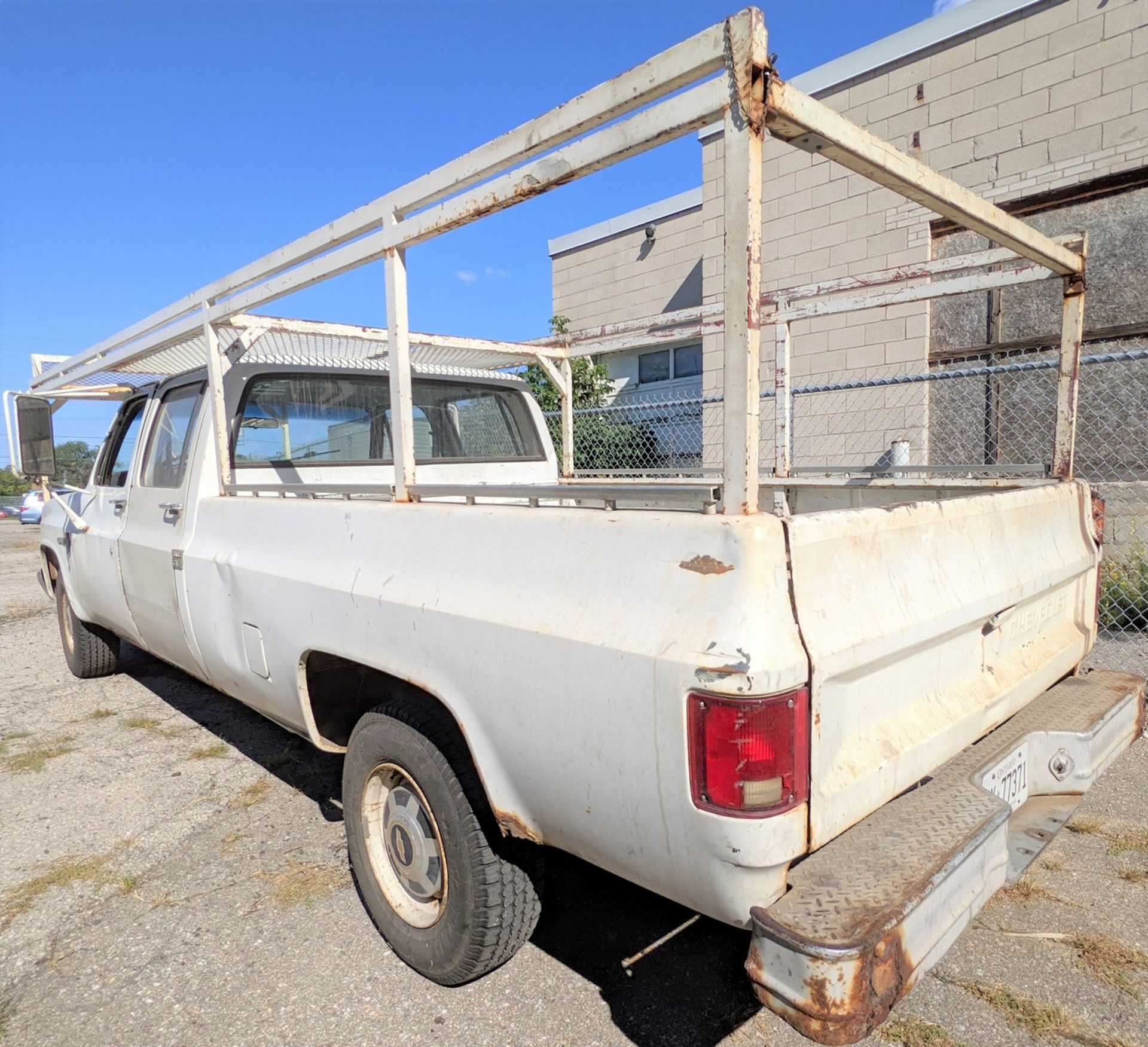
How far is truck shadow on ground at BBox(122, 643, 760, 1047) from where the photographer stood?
212cm

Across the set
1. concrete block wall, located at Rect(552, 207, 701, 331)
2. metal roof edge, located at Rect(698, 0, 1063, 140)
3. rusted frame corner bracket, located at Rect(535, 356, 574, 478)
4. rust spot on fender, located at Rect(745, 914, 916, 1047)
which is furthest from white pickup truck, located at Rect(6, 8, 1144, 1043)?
concrete block wall, located at Rect(552, 207, 701, 331)

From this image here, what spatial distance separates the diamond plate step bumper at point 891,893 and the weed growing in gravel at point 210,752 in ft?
11.2

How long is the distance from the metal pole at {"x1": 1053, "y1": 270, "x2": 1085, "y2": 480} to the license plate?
1.50 meters

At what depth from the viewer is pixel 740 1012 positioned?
2.15m

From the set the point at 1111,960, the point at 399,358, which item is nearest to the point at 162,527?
the point at 399,358

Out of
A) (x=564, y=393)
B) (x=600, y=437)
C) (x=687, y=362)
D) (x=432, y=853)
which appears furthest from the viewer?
(x=687, y=362)

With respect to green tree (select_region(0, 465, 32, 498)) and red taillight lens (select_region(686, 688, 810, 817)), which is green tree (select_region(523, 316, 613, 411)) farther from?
green tree (select_region(0, 465, 32, 498))

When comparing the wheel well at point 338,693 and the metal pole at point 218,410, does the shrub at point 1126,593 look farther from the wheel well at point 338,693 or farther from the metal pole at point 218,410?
the metal pole at point 218,410

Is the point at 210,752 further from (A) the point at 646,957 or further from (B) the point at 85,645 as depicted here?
(A) the point at 646,957

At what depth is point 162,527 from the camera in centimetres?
351

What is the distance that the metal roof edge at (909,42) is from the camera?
24.6 feet

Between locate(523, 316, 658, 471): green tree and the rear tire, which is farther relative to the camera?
locate(523, 316, 658, 471): green tree

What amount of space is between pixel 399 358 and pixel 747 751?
1586mm

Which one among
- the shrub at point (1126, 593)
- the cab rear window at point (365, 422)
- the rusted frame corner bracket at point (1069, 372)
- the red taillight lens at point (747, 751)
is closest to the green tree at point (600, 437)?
the cab rear window at point (365, 422)
